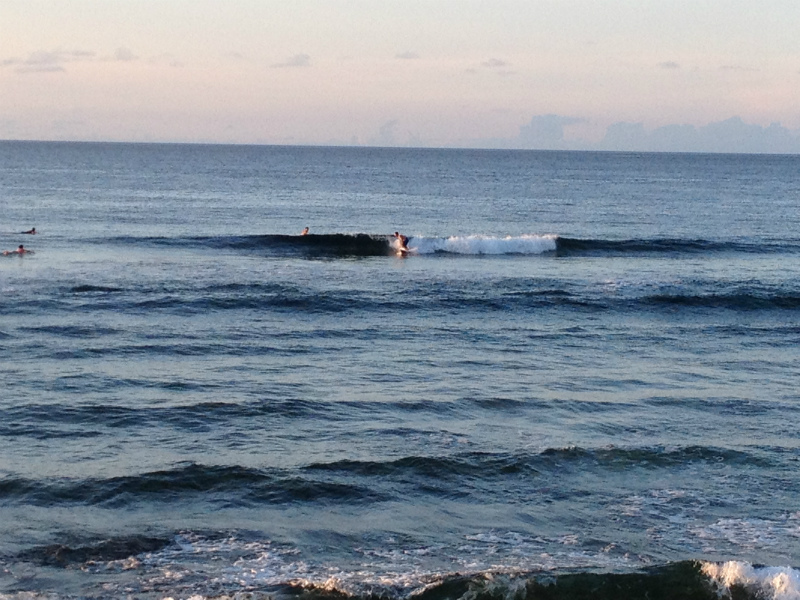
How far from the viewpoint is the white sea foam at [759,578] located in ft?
39.4

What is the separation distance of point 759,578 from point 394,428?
8.12m

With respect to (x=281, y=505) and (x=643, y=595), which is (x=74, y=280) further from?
(x=643, y=595)

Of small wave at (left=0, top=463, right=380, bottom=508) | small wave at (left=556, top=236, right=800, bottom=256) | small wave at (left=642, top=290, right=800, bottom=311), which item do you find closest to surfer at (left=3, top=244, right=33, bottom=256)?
Result: small wave at (left=556, top=236, right=800, bottom=256)

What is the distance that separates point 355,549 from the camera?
13.4 metres

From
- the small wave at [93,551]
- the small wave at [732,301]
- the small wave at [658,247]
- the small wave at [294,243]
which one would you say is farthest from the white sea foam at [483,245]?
the small wave at [93,551]

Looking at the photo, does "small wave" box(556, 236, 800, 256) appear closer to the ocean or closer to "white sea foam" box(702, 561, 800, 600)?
the ocean

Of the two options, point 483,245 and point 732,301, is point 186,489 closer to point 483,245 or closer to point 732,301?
point 732,301

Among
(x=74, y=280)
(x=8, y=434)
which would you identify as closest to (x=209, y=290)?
(x=74, y=280)

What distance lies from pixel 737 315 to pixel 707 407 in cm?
1242

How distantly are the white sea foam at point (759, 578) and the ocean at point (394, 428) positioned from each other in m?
0.03

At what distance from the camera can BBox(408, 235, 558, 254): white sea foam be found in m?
47.3

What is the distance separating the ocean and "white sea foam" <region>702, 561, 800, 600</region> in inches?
1.3

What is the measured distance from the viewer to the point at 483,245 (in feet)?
156

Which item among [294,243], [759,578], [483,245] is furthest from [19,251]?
[759,578]
